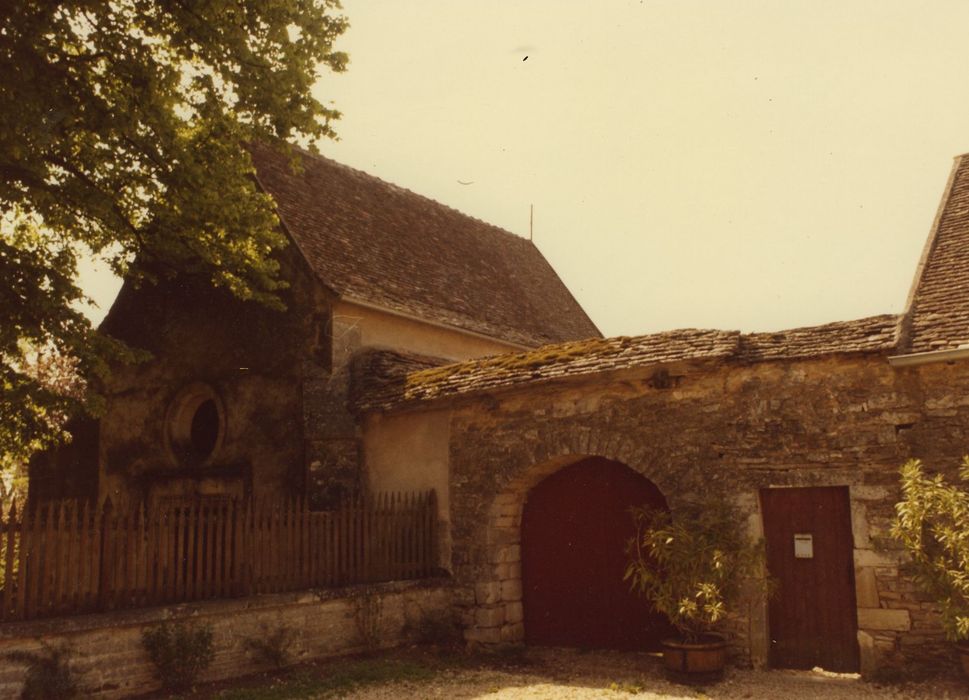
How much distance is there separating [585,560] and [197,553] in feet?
15.7

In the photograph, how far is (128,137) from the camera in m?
9.84

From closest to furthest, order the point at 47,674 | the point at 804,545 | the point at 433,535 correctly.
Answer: the point at 47,674 → the point at 804,545 → the point at 433,535

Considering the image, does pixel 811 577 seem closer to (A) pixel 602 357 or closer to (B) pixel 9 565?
(A) pixel 602 357

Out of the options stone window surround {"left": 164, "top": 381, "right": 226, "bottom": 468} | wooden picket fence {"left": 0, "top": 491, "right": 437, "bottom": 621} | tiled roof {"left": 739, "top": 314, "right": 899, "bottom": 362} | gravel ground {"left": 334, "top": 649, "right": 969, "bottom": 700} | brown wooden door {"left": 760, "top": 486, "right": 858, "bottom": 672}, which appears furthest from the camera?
stone window surround {"left": 164, "top": 381, "right": 226, "bottom": 468}

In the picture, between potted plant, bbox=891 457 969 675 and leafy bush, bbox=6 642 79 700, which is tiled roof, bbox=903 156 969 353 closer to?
A: potted plant, bbox=891 457 969 675

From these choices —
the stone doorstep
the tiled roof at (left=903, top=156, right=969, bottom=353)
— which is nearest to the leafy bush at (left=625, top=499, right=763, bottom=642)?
the stone doorstep

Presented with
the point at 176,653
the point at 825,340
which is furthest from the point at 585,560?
the point at 176,653

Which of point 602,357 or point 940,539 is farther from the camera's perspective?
point 602,357

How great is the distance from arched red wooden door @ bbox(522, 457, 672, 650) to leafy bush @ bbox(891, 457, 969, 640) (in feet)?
9.89

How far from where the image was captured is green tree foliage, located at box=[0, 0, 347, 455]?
29.9 ft

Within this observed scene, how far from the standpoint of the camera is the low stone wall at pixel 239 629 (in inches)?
290

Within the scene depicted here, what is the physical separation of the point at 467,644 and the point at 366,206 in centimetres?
895

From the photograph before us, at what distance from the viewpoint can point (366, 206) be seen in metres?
16.3

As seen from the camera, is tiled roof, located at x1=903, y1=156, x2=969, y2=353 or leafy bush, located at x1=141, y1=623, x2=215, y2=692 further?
tiled roof, located at x1=903, y1=156, x2=969, y2=353
